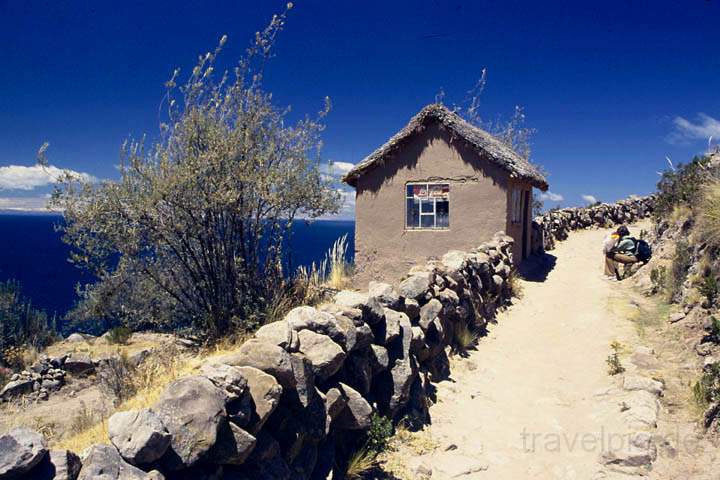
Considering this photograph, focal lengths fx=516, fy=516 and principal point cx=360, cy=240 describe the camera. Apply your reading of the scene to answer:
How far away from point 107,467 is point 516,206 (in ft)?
45.8

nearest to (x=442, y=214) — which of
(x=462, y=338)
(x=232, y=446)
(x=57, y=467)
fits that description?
(x=462, y=338)

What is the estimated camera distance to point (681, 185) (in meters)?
13.8

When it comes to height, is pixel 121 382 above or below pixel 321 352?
below

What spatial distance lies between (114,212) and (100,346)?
6.84m

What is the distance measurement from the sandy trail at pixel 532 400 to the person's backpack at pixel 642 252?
3.55 metres

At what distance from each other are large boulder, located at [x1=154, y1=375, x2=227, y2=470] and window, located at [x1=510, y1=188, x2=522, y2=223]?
12121 millimetres

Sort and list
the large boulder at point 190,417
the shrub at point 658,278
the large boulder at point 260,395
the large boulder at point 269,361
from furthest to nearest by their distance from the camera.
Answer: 1. the shrub at point 658,278
2. the large boulder at point 269,361
3. the large boulder at point 260,395
4. the large boulder at point 190,417

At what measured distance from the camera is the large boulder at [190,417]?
2.93 metres

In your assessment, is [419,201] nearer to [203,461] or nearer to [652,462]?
[652,462]

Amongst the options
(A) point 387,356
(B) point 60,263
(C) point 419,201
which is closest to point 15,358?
(C) point 419,201

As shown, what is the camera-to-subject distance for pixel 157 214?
28.2 feet

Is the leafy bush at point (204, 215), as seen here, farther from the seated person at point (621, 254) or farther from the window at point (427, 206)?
the seated person at point (621, 254)

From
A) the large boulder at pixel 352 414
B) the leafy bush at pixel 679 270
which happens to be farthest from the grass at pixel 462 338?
the leafy bush at pixel 679 270

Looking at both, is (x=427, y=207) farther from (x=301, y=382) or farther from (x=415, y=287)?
(x=301, y=382)
